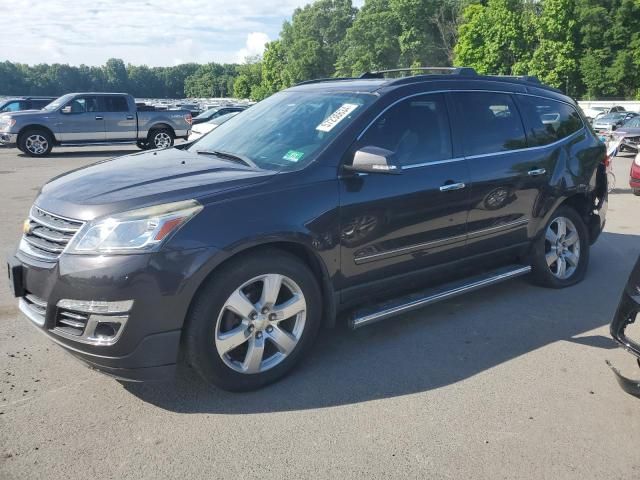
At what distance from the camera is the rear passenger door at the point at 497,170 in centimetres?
446

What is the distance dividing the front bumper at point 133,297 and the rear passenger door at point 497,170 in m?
2.33

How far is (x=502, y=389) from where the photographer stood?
3.55 metres

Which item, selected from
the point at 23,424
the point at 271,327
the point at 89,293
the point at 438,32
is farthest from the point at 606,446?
the point at 438,32

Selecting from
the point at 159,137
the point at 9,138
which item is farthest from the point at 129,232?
the point at 159,137

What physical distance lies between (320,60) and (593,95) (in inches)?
2375

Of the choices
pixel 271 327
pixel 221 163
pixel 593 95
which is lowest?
pixel 593 95

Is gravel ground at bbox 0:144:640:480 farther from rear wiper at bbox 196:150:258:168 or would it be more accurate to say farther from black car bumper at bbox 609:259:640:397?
rear wiper at bbox 196:150:258:168

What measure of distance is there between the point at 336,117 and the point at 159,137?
16.3 metres

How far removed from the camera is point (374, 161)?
3.56 meters

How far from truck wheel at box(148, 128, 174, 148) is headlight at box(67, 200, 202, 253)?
1663cm

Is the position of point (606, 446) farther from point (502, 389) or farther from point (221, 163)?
point (221, 163)

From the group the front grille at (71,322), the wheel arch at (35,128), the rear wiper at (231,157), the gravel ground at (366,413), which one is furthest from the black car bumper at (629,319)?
the wheel arch at (35,128)

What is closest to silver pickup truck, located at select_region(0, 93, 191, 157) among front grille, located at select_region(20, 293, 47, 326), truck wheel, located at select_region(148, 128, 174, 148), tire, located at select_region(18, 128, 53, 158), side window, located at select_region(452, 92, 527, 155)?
tire, located at select_region(18, 128, 53, 158)

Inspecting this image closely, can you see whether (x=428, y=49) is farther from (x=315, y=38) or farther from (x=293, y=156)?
(x=293, y=156)
